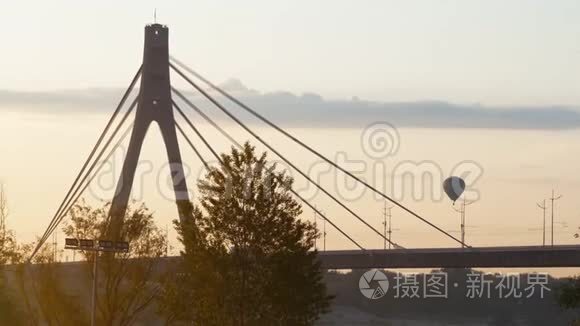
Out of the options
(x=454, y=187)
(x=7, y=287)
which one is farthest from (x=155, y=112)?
(x=454, y=187)

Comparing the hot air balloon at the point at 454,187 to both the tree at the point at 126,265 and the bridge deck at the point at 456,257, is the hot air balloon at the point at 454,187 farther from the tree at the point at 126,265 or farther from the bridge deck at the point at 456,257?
the tree at the point at 126,265

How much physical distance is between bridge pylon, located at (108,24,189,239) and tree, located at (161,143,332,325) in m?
33.7

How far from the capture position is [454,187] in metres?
182

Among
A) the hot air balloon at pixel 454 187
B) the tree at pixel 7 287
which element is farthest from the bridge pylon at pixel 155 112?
the hot air balloon at pixel 454 187

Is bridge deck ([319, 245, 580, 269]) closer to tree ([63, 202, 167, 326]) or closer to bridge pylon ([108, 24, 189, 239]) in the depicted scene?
bridge pylon ([108, 24, 189, 239])

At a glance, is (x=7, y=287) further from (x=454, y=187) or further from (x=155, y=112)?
(x=454, y=187)

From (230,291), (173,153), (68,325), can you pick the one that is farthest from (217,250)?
(173,153)

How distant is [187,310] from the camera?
198 feet

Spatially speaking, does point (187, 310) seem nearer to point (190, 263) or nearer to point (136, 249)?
point (190, 263)

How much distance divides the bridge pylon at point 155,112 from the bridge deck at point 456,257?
117 feet

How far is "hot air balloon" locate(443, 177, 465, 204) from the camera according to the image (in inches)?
7146

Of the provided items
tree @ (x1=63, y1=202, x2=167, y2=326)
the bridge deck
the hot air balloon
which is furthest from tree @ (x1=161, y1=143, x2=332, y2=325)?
the hot air balloon

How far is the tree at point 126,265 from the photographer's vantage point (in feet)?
221

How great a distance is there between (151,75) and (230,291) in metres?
45.9
